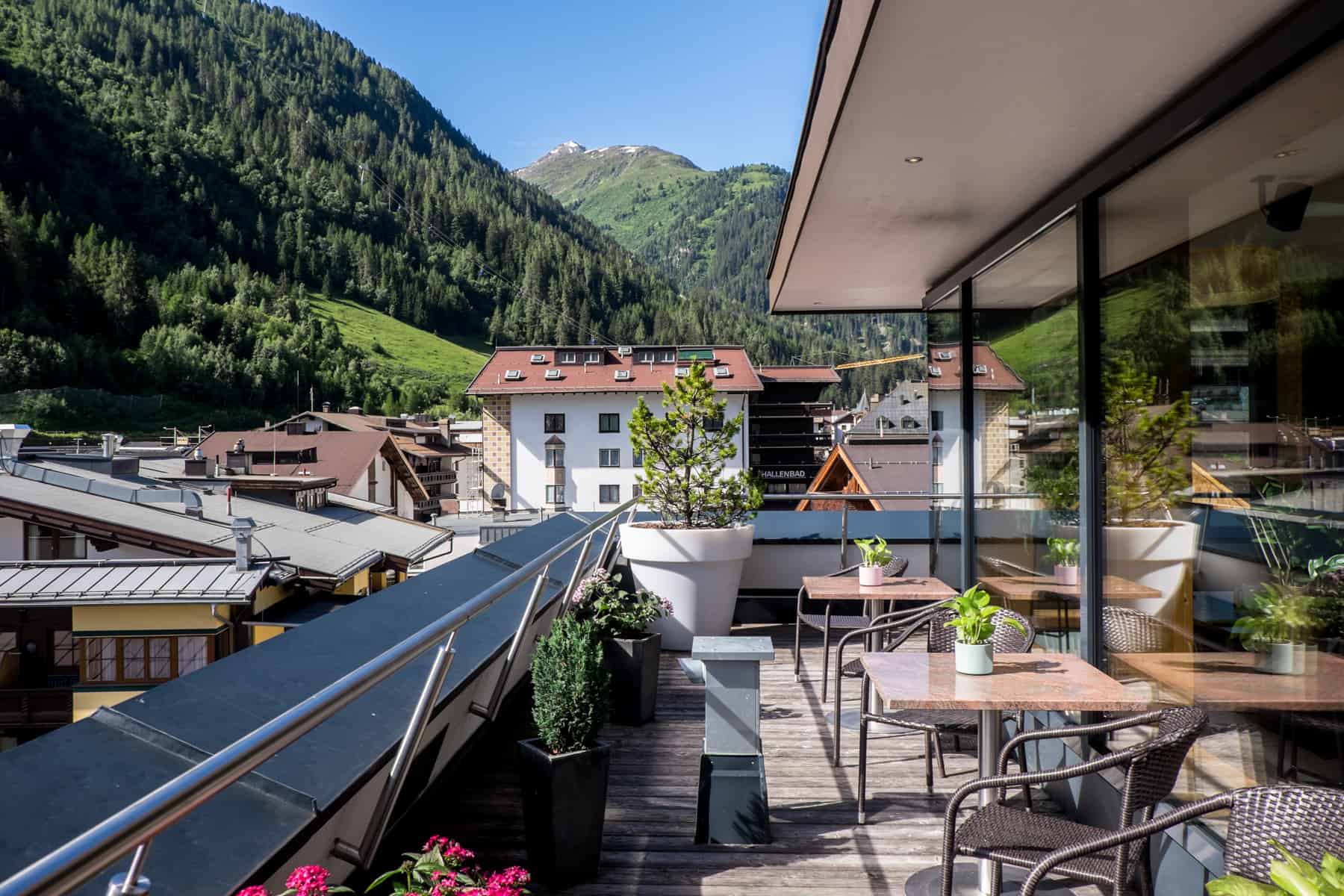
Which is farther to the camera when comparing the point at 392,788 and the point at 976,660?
the point at 976,660

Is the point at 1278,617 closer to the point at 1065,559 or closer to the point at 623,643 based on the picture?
the point at 1065,559

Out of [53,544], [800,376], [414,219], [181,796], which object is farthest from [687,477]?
[414,219]

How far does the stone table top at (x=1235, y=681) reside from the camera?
2131 millimetres

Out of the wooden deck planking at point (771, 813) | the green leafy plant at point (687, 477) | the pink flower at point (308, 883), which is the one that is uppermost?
the green leafy plant at point (687, 477)

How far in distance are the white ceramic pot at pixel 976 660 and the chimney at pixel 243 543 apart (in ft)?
72.2

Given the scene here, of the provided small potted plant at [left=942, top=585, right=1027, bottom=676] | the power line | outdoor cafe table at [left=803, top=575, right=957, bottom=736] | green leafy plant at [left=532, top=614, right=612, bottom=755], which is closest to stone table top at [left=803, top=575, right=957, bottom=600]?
outdoor cafe table at [left=803, top=575, right=957, bottom=736]

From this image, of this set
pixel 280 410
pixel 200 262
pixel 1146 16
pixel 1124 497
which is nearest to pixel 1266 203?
pixel 1146 16

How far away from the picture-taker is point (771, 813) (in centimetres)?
340

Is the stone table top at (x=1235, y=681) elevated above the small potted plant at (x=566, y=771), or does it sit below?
above

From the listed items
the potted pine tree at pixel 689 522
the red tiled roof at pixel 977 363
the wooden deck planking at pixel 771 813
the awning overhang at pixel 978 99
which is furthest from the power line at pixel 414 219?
the wooden deck planking at pixel 771 813

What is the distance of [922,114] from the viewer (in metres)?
2.87

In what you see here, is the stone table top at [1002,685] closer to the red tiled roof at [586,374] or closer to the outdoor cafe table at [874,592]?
the outdoor cafe table at [874,592]

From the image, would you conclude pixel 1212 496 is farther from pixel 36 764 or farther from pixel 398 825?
→ pixel 36 764

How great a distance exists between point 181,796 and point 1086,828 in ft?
6.84
